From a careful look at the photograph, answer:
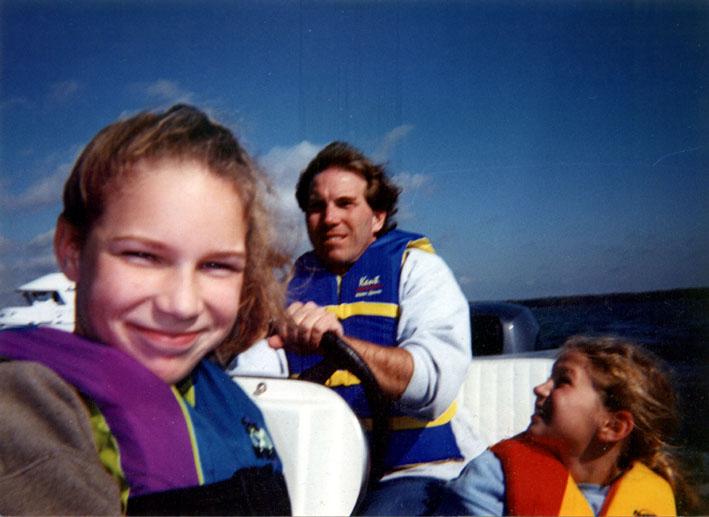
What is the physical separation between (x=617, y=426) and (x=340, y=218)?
2.72 ft

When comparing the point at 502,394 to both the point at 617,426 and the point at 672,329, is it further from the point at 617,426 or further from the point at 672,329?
the point at 672,329

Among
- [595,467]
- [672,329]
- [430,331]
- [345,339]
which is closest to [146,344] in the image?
[345,339]

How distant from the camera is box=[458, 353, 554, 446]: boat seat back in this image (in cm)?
153

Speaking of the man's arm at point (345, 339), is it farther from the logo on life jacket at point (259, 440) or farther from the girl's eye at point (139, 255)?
the girl's eye at point (139, 255)

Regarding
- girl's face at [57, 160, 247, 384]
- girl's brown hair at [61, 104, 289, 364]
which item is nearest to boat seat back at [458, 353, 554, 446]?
girl's brown hair at [61, 104, 289, 364]

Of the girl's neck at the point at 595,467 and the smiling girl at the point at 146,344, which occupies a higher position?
the smiling girl at the point at 146,344

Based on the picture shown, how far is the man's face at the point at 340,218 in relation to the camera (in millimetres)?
1365

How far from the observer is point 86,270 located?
123 cm

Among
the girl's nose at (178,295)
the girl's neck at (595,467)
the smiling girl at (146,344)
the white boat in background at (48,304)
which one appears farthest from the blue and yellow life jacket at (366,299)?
the white boat in background at (48,304)

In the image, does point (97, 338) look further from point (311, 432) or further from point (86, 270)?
point (311, 432)

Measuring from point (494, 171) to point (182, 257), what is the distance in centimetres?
73

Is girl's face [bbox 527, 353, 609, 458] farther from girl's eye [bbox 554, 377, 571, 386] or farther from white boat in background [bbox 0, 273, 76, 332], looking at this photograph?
white boat in background [bbox 0, 273, 76, 332]

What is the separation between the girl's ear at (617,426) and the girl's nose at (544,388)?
147mm

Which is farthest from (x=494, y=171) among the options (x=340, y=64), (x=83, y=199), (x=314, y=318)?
(x=83, y=199)
